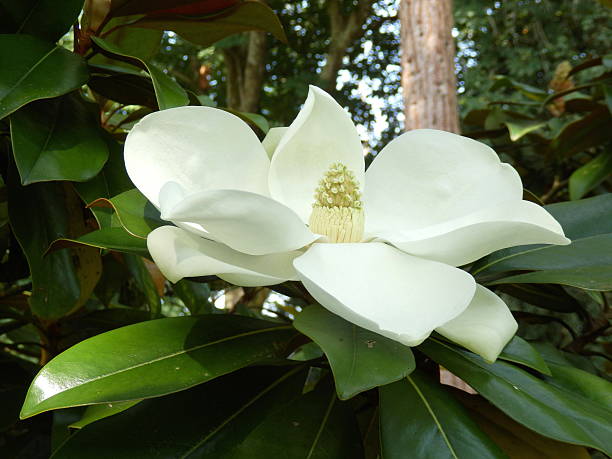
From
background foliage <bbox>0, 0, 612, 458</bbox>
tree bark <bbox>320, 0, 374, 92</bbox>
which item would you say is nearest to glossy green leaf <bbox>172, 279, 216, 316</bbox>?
background foliage <bbox>0, 0, 612, 458</bbox>

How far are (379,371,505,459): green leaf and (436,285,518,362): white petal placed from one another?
10 centimetres

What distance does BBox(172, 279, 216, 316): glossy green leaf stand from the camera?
110cm

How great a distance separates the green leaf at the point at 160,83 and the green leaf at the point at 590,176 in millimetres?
1098

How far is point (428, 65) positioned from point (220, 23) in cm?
125

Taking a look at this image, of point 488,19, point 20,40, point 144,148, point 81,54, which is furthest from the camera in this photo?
point 488,19

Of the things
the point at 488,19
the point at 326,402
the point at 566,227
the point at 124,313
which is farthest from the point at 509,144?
the point at 488,19

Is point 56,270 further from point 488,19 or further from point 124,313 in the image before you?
point 488,19

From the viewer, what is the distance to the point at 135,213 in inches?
28.3

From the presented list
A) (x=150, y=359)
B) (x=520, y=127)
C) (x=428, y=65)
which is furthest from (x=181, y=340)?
(x=428, y=65)

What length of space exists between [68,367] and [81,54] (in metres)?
0.63

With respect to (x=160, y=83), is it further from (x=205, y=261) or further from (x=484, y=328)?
(x=484, y=328)

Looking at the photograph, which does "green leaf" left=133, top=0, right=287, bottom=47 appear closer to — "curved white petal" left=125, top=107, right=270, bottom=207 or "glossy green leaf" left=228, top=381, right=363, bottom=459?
"curved white petal" left=125, top=107, right=270, bottom=207

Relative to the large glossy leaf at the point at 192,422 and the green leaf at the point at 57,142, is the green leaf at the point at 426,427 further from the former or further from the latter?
the green leaf at the point at 57,142

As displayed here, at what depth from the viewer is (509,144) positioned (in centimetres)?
204
